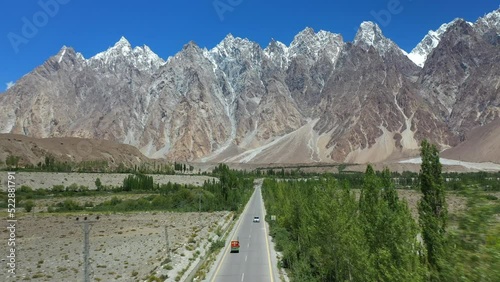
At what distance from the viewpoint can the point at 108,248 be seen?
2221 inches

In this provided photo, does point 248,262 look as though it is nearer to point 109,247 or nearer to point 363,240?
point 363,240

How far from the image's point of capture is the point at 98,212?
343 feet

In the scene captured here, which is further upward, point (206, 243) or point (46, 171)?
point (46, 171)

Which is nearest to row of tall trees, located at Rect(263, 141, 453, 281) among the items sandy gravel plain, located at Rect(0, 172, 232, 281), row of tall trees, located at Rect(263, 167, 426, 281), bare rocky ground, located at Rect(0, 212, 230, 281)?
row of tall trees, located at Rect(263, 167, 426, 281)

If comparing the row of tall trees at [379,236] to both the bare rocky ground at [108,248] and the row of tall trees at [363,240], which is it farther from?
the bare rocky ground at [108,248]

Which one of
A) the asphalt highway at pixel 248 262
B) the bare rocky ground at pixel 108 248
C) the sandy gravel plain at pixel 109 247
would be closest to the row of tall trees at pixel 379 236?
the asphalt highway at pixel 248 262

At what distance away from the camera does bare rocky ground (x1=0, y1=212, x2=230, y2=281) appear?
38.5 metres

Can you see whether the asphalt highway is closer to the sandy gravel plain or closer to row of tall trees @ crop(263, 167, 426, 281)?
row of tall trees @ crop(263, 167, 426, 281)

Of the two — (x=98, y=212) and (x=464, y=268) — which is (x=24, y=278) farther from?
(x=98, y=212)

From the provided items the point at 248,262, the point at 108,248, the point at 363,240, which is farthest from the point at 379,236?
the point at 108,248

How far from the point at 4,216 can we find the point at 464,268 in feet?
329

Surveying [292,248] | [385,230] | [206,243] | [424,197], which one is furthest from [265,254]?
A: [385,230]

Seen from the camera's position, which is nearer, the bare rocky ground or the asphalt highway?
the asphalt highway

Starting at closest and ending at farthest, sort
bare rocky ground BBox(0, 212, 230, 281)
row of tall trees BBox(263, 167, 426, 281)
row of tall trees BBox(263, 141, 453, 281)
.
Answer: row of tall trees BBox(263, 141, 453, 281) < row of tall trees BBox(263, 167, 426, 281) < bare rocky ground BBox(0, 212, 230, 281)
